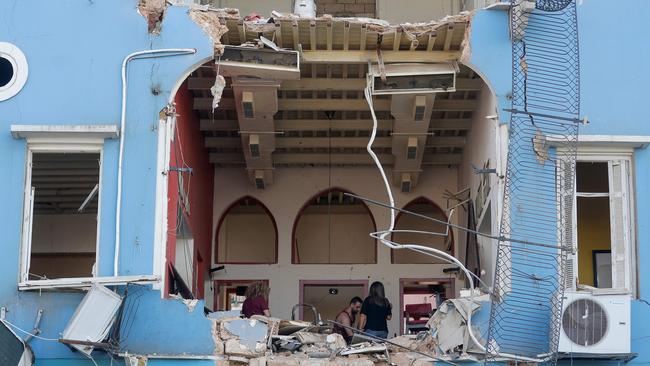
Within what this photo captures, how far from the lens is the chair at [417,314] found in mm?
19938

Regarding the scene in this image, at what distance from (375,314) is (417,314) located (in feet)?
10.8

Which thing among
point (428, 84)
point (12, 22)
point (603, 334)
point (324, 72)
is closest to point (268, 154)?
point (324, 72)

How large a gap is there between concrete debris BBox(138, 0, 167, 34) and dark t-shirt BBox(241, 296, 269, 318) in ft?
12.7

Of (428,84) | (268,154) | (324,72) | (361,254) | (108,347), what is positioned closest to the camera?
(108,347)

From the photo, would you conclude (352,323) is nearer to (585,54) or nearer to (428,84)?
(428,84)

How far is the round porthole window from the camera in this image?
49.0ft

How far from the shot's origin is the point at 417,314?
20094 mm

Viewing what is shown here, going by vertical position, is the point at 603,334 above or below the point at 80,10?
below

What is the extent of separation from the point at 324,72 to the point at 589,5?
3.84 metres

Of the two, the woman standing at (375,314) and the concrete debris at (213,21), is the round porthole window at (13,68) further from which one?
the woman standing at (375,314)

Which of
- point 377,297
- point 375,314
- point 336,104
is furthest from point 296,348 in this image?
point 336,104

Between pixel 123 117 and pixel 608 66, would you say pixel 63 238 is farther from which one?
pixel 608 66

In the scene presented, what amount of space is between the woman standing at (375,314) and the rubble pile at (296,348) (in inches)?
63.1

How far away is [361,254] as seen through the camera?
2041 cm
